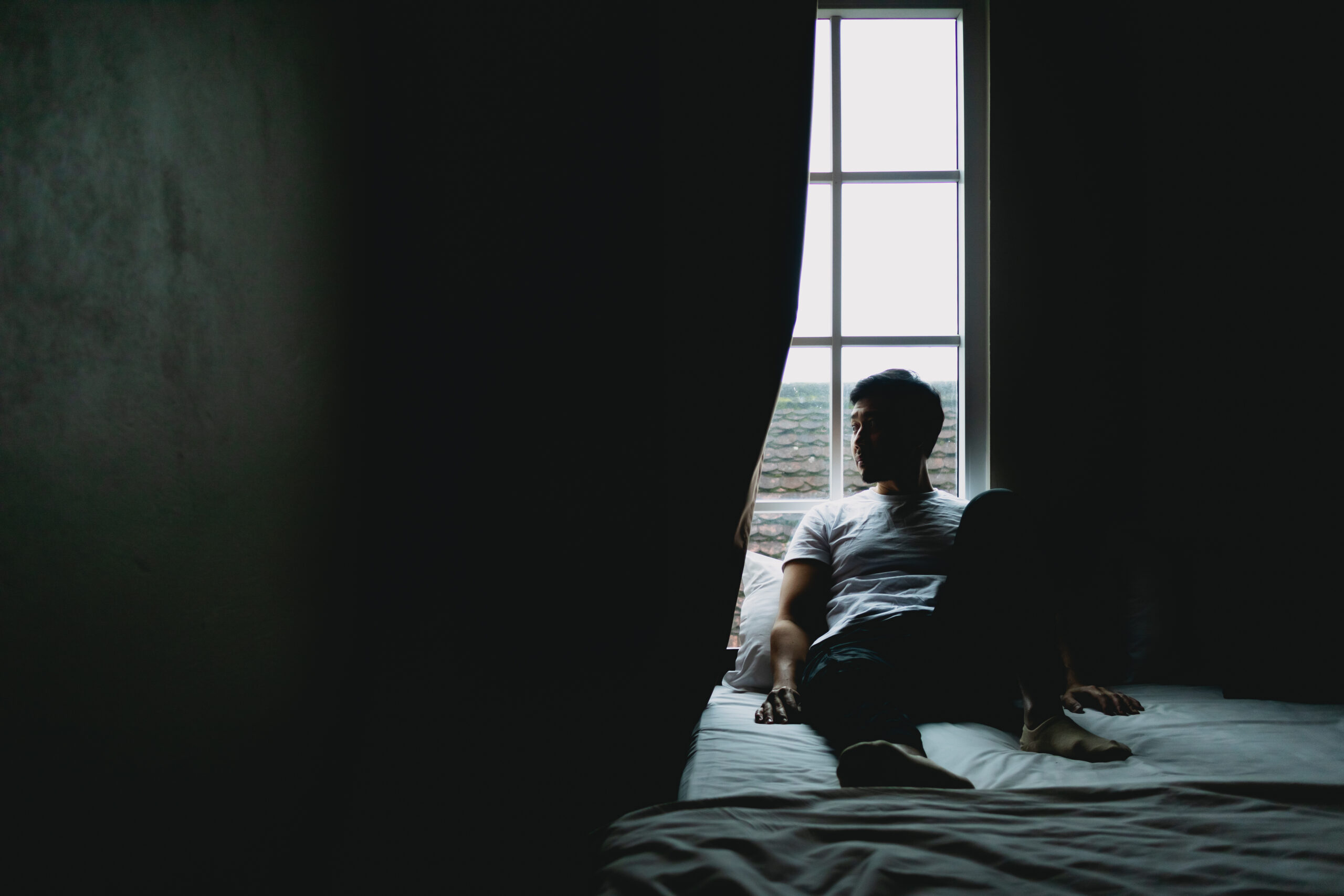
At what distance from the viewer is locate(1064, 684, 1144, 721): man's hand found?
1.52 meters

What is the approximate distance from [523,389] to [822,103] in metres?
1.30

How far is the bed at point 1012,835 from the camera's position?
0.72 metres

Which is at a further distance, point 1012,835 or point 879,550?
point 879,550

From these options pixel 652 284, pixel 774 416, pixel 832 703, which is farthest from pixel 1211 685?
pixel 652 284

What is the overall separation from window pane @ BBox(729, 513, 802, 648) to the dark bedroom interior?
1.62 ft

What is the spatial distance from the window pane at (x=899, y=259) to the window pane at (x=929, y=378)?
62 millimetres

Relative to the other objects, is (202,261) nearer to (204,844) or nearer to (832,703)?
(204,844)

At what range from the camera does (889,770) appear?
1.05 m

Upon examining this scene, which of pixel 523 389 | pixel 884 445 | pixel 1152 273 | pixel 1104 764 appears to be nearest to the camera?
pixel 1104 764

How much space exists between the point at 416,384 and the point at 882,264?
1.42 metres

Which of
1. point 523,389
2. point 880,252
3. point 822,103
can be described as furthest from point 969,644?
point 822,103

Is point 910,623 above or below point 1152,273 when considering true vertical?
below

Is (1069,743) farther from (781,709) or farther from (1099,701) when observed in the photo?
(781,709)

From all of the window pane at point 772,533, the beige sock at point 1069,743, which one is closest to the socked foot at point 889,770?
the beige sock at point 1069,743
